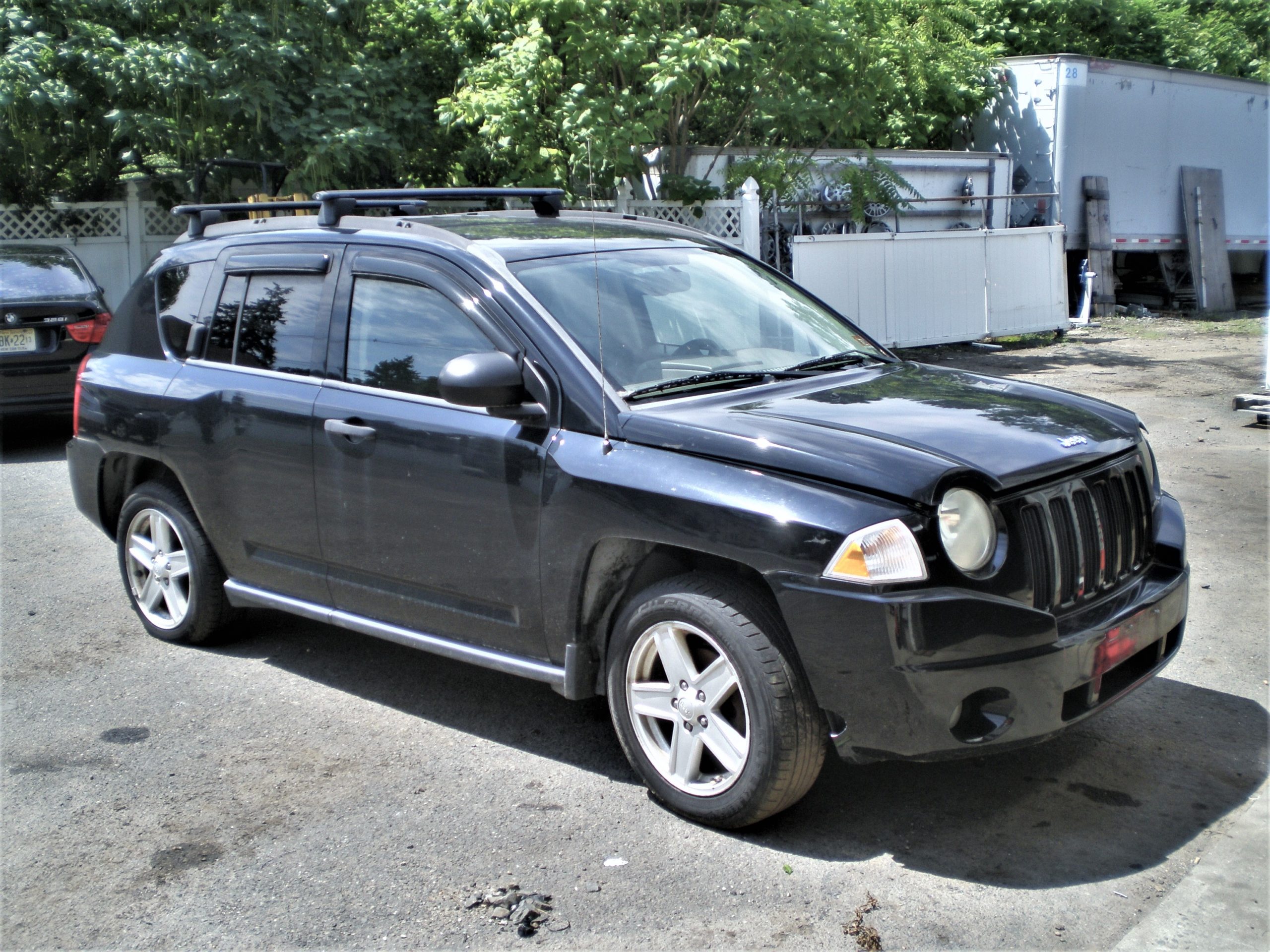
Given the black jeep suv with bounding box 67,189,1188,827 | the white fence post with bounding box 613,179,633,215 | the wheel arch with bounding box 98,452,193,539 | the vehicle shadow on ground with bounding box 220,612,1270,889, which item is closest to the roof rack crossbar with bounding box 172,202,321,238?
the black jeep suv with bounding box 67,189,1188,827

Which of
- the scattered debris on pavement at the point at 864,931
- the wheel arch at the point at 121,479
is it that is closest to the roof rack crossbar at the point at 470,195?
the wheel arch at the point at 121,479

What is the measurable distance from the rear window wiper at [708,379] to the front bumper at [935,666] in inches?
34.2

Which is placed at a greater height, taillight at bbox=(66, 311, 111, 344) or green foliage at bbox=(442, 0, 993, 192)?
green foliage at bbox=(442, 0, 993, 192)

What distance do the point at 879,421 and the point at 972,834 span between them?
4.12 ft

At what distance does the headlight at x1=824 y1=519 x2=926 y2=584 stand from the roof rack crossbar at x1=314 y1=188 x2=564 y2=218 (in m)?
2.38

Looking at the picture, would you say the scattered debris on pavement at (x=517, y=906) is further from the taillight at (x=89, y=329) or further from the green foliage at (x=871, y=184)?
the green foliage at (x=871, y=184)

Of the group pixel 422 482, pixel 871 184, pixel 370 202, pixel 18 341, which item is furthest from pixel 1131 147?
pixel 422 482

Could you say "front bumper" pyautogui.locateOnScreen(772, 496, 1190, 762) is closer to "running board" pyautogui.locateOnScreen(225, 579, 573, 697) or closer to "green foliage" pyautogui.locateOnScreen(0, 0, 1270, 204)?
"running board" pyautogui.locateOnScreen(225, 579, 573, 697)

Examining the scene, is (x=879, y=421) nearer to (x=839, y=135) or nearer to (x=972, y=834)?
(x=972, y=834)

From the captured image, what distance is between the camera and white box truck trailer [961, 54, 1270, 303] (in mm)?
19844

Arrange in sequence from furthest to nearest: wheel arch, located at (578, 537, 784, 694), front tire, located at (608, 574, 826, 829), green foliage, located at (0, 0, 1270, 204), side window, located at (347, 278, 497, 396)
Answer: green foliage, located at (0, 0, 1270, 204)
side window, located at (347, 278, 497, 396)
wheel arch, located at (578, 537, 784, 694)
front tire, located at (608, 574, 826, 829)

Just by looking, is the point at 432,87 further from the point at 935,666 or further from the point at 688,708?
the point at 935,666

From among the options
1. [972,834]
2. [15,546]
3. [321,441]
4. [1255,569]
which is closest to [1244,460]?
[1255,569]

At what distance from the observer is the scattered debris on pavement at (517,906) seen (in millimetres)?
3201
